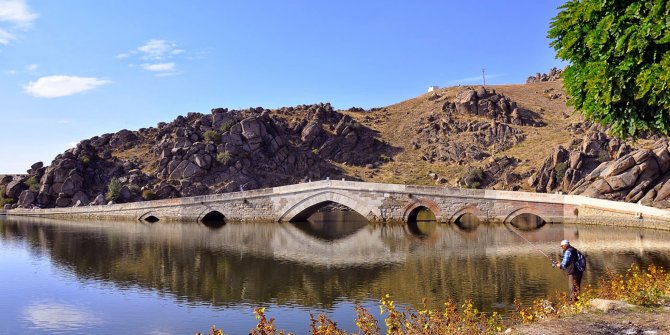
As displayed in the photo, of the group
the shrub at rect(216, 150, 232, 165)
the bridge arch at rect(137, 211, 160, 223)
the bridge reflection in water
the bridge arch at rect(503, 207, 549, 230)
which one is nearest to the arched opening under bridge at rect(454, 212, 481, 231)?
the bridge reflection in water

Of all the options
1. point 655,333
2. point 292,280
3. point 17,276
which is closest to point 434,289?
point 292,280

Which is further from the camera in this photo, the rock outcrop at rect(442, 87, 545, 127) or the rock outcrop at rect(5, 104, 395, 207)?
the rock outcrop at rect(442, 87, 545, 127)

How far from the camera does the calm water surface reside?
58.0ft

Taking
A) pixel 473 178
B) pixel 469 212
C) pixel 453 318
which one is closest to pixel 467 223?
pixel 469 212

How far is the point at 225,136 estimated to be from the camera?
63.1 meters

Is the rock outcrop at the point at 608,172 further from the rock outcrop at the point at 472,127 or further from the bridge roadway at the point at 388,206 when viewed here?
the rock outcrop at the point at 472,127

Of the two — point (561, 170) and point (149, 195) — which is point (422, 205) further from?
point (149, 195)

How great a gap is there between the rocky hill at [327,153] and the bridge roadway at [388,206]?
248 inches

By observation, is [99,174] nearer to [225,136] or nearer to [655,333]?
[225,136]

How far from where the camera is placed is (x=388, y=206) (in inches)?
1724

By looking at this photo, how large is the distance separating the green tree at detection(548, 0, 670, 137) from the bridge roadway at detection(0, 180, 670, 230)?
2173 cm

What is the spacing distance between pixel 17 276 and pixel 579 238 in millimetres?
29290

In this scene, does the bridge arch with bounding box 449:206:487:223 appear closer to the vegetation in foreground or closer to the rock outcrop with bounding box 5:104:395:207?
the rock outcrop with bounding box 5:104:395:207

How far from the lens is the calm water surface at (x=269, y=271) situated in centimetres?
1767
